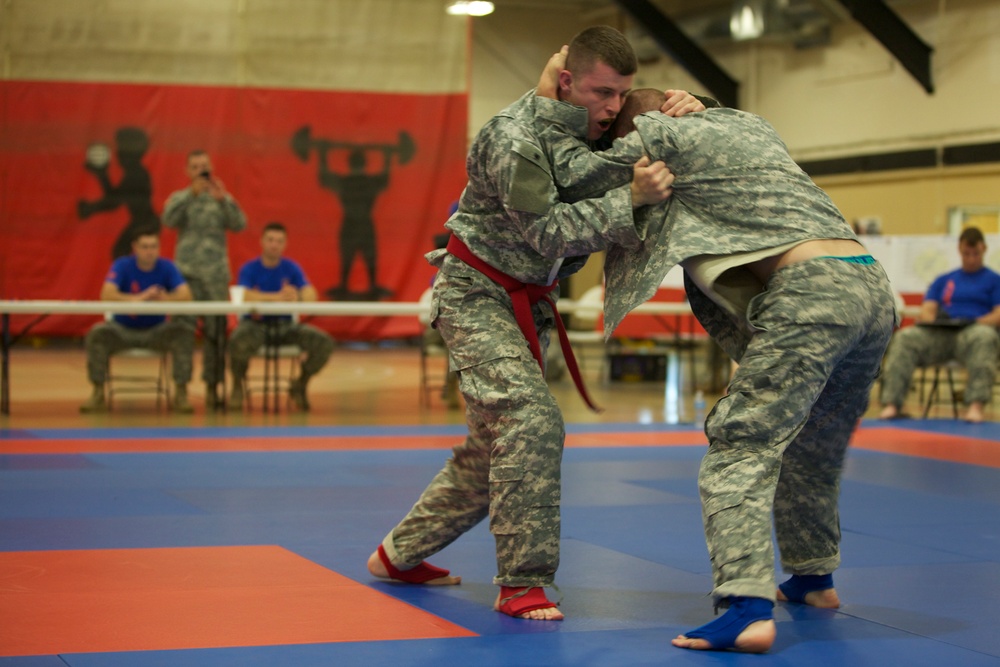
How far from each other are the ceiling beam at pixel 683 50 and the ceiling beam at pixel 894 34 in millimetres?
2714

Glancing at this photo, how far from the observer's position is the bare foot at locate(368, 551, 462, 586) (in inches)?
135

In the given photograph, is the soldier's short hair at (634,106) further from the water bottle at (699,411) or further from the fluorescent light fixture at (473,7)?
the fluorescent light fixture at (473,7)

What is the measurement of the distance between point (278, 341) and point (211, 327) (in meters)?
0.52

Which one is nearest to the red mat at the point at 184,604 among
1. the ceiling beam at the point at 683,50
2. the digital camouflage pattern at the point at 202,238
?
the digital camouflage pattern at the point at 202,238

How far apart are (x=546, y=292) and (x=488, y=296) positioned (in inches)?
7.5

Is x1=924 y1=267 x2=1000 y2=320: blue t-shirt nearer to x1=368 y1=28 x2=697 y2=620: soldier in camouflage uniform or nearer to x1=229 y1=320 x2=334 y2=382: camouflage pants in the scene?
x1=229 y1=320 x2=334 y2=382: camouflage pants

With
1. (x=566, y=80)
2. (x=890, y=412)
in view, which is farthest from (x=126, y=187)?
(x=566, y=80)

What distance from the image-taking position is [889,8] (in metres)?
14.1

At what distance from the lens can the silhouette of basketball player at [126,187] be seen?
14281mm

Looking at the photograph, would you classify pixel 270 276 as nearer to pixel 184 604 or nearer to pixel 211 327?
pixel 211 327

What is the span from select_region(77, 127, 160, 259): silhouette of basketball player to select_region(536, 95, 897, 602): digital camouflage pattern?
12.2 meters

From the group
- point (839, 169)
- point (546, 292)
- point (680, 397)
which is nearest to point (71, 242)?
point (680, 397)

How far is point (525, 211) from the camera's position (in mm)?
2895

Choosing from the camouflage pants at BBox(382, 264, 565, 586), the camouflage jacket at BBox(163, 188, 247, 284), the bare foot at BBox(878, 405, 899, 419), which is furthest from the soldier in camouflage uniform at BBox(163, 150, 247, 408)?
the camouflage pants at BBox(382, 264, 565, 586)
